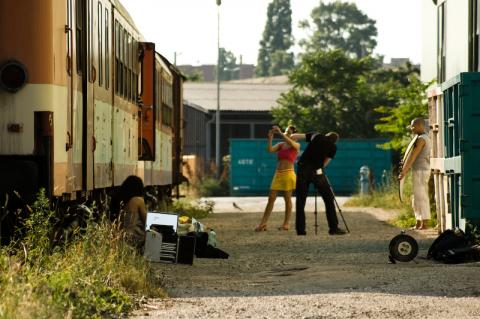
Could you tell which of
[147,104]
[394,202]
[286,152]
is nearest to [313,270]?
[286,152]

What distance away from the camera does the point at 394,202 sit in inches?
1296

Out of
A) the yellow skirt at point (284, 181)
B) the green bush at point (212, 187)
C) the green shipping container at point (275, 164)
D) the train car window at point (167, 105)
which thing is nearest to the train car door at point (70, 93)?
the yellow skirt at point (284, 181)

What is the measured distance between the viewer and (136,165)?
2125 cm

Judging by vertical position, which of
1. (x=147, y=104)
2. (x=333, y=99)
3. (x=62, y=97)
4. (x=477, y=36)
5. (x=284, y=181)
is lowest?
(x=284, y=181)

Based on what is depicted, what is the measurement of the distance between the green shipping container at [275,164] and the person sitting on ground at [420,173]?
1081 inches

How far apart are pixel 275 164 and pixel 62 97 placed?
38625 millimetres

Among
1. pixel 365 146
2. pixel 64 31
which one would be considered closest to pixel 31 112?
pixel 64 31

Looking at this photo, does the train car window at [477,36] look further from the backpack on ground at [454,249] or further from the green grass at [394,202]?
the backpack on ground at [454,249]

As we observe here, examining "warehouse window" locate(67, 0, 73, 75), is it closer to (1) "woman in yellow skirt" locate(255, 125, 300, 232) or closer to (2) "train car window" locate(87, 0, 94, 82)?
(2) "train car window" locate(87, 0, 94, 82)

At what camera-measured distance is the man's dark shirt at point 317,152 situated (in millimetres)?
22531

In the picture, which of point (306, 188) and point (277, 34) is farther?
point (277, 34)

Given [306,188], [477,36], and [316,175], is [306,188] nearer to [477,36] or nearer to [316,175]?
[316,175]

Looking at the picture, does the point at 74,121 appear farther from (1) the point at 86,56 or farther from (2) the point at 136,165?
(2) the point at 136,165

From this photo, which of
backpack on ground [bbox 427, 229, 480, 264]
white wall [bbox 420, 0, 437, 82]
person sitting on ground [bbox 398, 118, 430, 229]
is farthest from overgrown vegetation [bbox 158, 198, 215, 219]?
backpack on ground [bbox 427, 229, 480, 264]
